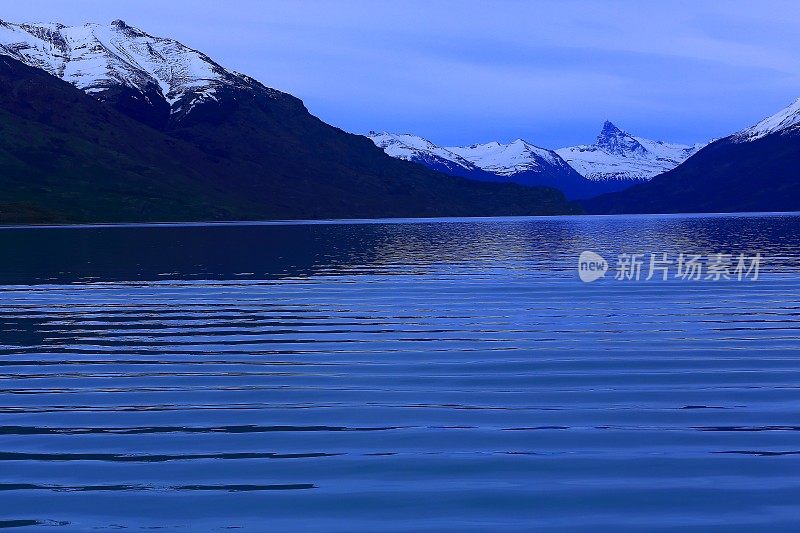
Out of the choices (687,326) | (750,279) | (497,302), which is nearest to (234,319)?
(497,302)

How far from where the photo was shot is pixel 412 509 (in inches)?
542

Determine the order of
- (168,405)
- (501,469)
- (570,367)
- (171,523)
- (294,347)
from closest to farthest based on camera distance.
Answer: (171,523) → (501,469) → (168,405) → (570,367) → (294,347)

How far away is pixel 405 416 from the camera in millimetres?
19078

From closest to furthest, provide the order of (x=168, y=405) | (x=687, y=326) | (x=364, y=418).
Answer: (x=364, y=418), (x=168, y=405), (x=687, y=326)

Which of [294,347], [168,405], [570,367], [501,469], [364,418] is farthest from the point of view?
[294,347]

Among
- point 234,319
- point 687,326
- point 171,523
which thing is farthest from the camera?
point 234,319

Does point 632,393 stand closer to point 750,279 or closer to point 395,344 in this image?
point 395,344

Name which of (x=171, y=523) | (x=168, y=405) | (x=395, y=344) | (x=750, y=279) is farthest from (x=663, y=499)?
(x=750, y=279)

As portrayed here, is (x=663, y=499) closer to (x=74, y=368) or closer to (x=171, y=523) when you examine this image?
(x=171, y=523)

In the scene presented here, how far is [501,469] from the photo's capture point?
606 inches

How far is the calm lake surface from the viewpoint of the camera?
13773 millimetres

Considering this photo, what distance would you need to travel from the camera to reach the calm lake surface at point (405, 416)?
542 inches

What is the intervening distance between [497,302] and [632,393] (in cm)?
2084

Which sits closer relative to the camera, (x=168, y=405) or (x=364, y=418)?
(x=364, y=418)
